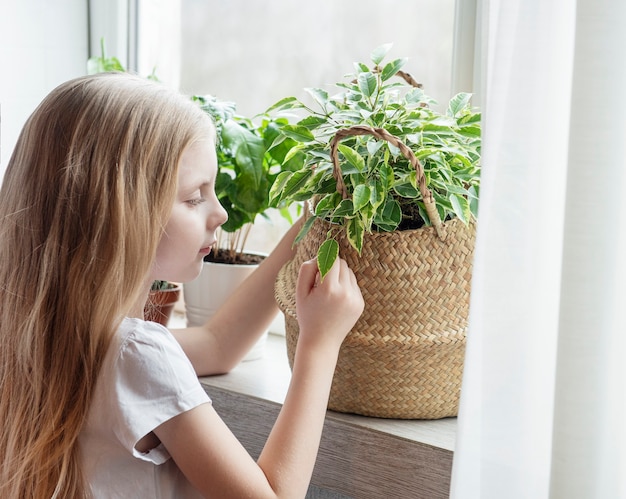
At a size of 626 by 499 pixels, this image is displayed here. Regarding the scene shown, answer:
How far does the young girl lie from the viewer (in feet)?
3.10

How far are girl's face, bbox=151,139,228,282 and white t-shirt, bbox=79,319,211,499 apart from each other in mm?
89

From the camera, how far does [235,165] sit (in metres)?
1.35

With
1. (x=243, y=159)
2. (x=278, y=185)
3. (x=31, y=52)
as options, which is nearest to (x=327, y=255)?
(x=278, y=185)

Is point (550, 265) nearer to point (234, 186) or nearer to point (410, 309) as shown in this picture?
point (410, 309)

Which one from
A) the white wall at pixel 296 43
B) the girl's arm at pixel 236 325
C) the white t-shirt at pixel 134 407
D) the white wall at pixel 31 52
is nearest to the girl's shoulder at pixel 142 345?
the white t-shirt at pixel 134 407

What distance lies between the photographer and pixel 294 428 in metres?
0.97

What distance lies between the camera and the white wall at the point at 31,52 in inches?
62.5

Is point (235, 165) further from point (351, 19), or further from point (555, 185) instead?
point (555, 185)

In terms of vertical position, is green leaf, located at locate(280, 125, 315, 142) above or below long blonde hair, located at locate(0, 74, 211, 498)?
above

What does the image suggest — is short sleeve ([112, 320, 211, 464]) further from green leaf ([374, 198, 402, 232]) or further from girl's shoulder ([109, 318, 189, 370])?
green leaf ([374, 198, 402, 232])

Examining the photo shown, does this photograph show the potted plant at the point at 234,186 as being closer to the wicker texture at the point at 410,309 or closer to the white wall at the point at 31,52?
the wicker texture at the point at 410,309

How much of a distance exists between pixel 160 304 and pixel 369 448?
0.48 meters

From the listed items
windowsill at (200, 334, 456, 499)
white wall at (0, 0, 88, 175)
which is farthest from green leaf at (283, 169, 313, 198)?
white wall at (0, 0, 88, 175)

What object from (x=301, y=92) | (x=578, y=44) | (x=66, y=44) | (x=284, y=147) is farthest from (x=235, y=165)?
(x=578, y=44)
